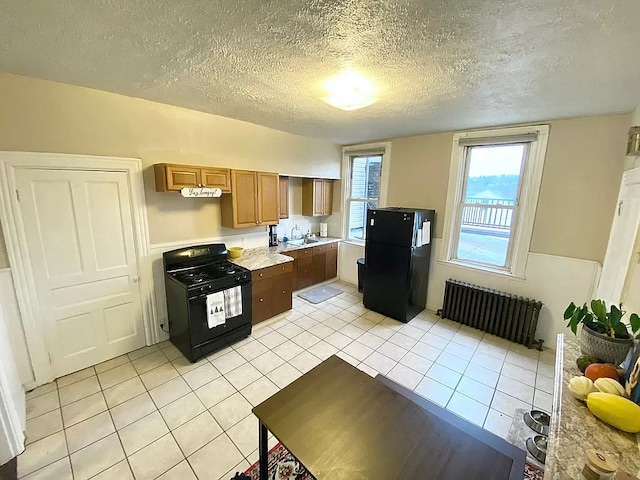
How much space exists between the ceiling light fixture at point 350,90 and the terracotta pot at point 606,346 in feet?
7.20

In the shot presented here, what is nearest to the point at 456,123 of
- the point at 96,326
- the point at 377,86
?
the point at 377,86

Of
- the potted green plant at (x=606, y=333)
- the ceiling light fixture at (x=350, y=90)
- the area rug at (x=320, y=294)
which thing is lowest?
the area rug at (x=320, y=294)

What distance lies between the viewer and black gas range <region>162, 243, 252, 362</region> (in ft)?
8.84

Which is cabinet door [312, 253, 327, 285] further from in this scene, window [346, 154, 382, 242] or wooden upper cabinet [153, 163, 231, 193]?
wooden upper cabinet [153, 163, 231, 193]

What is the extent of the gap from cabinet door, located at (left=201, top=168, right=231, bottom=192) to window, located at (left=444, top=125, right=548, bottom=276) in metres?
3.02

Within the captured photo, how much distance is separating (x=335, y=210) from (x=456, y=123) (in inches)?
101

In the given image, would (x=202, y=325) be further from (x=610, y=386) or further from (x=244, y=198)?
(x=610, y=386)

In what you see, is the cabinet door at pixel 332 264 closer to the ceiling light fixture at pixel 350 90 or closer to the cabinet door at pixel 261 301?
the cabinet door at pixel 261 301

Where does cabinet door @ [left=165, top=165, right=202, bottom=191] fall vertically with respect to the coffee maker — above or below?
above

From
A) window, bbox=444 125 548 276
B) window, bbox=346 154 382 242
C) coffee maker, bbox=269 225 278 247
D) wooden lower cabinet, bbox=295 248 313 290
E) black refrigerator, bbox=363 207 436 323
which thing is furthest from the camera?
window, bbox=346 154 382 242

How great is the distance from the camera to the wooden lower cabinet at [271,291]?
334 cm

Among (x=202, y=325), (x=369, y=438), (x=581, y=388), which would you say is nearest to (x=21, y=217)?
(x=202, y=325)

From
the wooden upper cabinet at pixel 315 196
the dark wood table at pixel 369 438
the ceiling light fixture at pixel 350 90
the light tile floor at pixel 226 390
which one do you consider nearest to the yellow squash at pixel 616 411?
the dark wood table at pixel 369 438

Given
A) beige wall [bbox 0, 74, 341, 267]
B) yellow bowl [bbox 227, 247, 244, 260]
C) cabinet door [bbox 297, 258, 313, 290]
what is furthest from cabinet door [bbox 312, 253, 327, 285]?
beige wall [bbox 0, 74, 341, 267]
